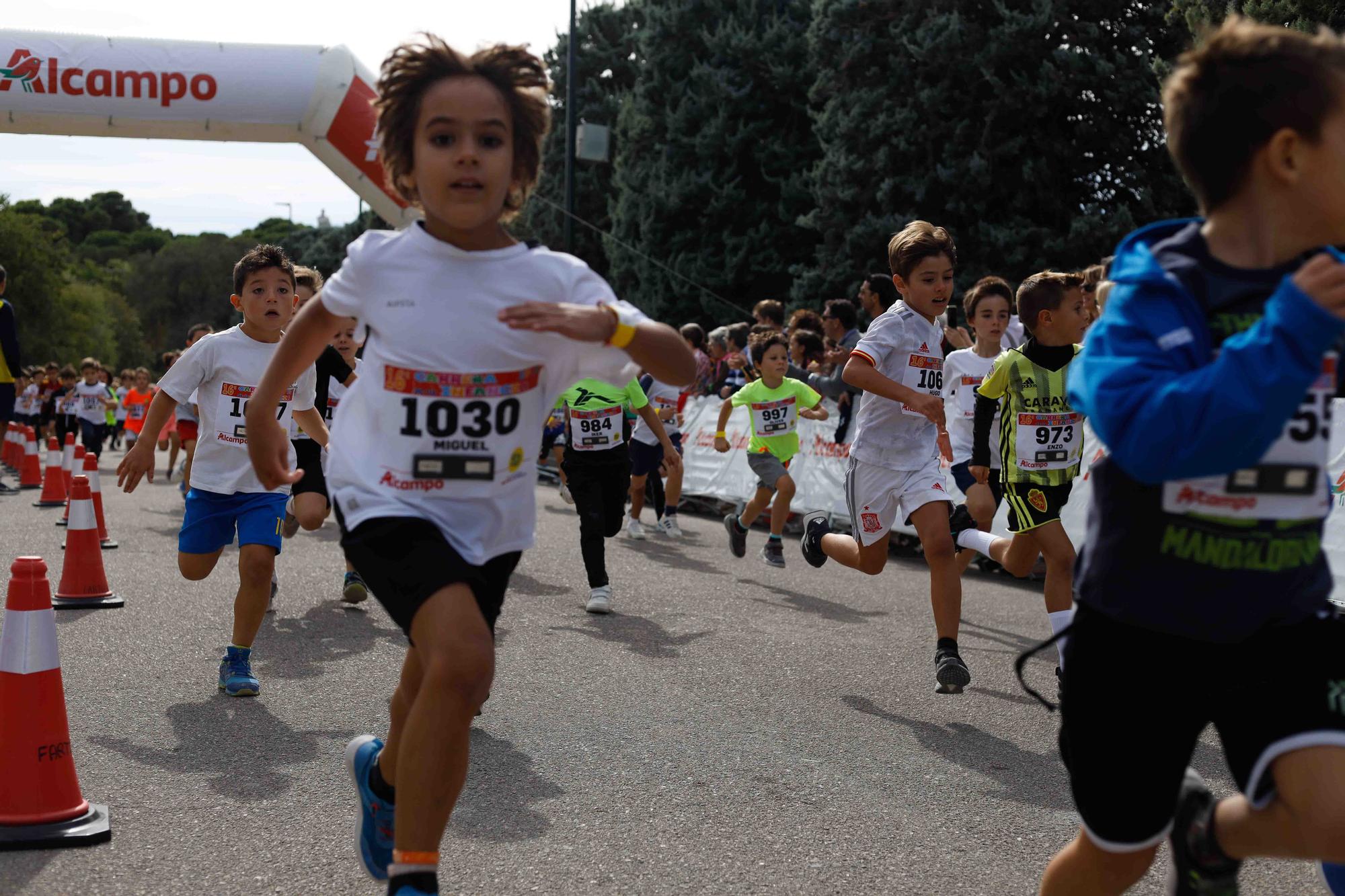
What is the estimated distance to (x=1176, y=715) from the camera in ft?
8.98

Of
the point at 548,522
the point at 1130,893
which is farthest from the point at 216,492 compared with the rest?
the point at 548,522

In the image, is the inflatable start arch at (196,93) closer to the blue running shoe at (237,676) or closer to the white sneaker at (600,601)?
the white sneaker at (600,601)

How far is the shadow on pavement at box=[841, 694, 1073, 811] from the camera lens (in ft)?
17.1

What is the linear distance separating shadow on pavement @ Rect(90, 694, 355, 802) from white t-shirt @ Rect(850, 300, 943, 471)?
310cm

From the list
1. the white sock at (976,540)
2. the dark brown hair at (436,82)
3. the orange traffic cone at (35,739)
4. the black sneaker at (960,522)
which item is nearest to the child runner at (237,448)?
the orange traffic cone at (35,739)

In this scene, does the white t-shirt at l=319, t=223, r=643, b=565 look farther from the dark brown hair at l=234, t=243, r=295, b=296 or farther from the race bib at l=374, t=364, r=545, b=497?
the dark brown hair at l=234, t=243, r=295, b=296

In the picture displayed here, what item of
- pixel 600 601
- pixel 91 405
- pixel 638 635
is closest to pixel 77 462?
pixel 600 601

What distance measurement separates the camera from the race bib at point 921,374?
7.37 m

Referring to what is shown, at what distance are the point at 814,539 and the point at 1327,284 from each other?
21.7ft

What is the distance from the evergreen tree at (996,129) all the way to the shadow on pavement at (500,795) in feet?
67.2

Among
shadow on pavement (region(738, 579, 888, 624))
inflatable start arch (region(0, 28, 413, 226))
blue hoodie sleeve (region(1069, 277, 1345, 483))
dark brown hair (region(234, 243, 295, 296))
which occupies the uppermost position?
inflatable start arch (region(0, 28, 413, 226))

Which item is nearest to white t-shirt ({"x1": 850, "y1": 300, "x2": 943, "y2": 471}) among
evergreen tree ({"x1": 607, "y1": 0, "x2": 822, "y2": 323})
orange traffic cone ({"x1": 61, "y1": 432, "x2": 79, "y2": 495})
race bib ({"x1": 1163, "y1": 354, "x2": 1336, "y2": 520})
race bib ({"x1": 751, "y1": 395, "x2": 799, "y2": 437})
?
race bib ({"x1": 1163, "y1": 354, "x2": 1336, "y2": 520})

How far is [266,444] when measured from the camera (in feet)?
12.5

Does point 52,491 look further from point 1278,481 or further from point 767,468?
point 1278,481
